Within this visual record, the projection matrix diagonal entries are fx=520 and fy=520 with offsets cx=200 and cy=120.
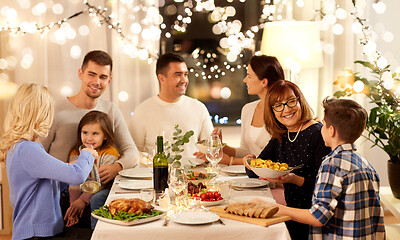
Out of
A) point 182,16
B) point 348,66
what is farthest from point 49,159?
point 348,66

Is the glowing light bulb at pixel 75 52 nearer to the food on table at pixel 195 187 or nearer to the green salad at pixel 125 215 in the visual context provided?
the food on table at pixel 195 187

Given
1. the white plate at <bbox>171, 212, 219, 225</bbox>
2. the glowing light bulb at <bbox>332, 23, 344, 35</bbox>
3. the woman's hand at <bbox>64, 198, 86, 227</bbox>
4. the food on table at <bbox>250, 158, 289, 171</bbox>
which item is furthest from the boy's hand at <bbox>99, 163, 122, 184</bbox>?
the glowing light bulb at <bbox>332, 23, 344, 35</bbox>

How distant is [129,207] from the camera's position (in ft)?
6.37

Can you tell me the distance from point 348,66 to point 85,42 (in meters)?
2.19

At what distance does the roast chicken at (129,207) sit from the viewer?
1.93 metres

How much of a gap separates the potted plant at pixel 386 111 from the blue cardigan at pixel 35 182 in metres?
1.95

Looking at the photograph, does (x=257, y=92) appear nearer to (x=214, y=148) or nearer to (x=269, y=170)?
(x=214, y=148)

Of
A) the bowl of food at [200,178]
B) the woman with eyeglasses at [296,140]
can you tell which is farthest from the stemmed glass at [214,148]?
the bowl of food at [200,178]

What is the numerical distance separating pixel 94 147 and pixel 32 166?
91 cm

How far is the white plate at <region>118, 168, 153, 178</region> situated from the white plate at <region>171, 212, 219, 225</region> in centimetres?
78

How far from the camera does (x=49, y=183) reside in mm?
2336

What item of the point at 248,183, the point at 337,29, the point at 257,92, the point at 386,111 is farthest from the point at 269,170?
the point at 337,29

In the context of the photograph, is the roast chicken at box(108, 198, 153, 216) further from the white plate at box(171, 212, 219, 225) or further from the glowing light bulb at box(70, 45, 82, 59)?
the glowing light bulb at box(70, 45, 82, 59)

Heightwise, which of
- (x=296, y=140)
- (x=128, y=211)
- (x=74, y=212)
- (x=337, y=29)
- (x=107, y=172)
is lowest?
(x=74, y=212)
